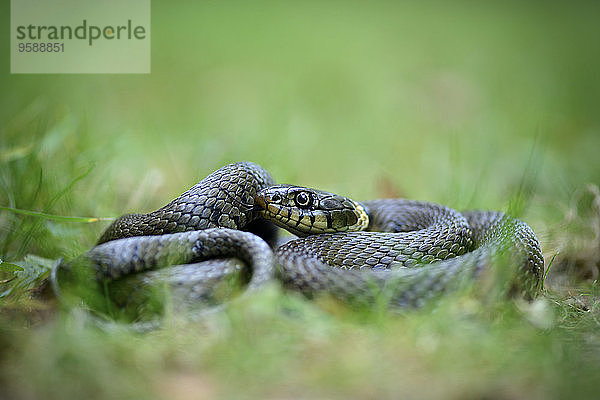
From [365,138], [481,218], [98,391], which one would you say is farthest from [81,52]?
[98,391]

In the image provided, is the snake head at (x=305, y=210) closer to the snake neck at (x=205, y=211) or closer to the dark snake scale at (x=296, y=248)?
the dark snake scale at (x=296, y=248)

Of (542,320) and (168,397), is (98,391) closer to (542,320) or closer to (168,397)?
(168,397)

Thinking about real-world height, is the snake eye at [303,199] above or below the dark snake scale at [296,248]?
above

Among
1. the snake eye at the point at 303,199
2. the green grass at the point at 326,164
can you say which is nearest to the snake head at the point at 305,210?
the snake eye at the point at 303,199

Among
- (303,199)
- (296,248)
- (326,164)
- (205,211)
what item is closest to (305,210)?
(303,199)

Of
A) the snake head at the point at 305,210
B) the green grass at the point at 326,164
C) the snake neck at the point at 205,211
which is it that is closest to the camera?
the green grass at the point at 326,164

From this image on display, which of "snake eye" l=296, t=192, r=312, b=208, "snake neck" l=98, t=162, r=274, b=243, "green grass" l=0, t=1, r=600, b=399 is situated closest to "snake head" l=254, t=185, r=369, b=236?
"snake eye" l=296, t=192, r=312, b=208

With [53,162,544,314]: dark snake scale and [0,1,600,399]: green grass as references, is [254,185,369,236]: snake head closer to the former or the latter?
[53,162,544,314]: dark snake scale
